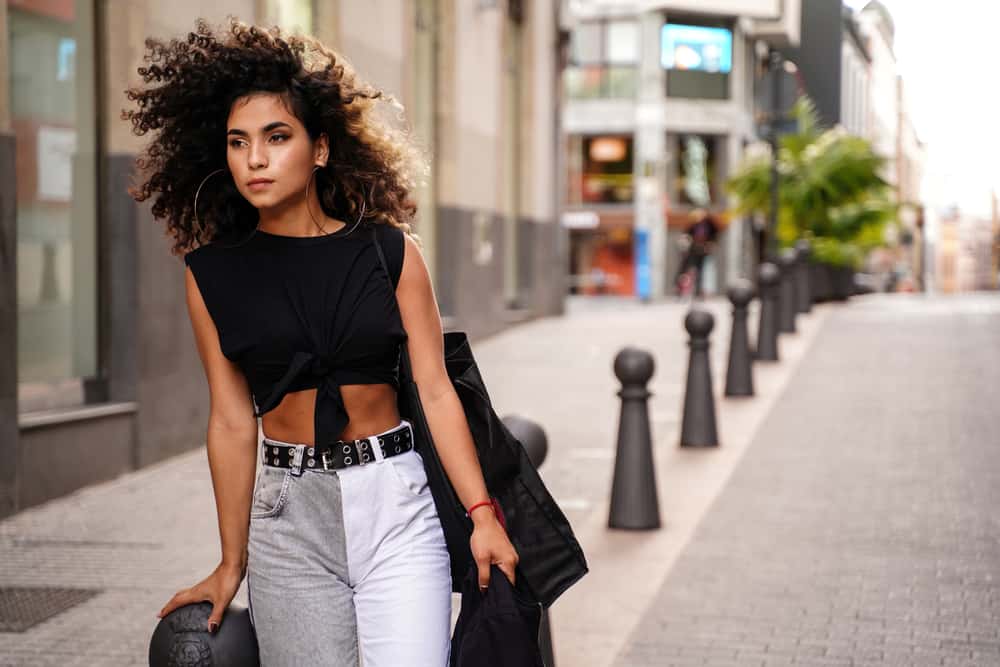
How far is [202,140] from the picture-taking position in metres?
2.94

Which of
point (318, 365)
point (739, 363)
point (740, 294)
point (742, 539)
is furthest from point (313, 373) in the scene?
point (740, 294)

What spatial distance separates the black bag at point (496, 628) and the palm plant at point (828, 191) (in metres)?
21.7

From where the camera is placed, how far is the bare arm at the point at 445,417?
276 centimetres

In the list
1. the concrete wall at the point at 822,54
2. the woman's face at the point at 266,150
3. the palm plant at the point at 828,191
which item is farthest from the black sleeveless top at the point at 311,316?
the palm plant at the point at 828,191

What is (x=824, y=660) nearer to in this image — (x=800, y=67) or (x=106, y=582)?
(x=106, y=582)

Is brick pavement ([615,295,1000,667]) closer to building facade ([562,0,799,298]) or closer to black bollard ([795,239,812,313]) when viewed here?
black bollard ([795,239,812,313])

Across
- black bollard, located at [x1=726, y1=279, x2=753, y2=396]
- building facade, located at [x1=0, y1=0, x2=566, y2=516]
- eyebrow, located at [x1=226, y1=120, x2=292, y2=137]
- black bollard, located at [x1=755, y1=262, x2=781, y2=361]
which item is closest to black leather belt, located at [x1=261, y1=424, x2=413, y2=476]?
eyebrow, located at [x1=226, y1=120, x2=292, y2=137]

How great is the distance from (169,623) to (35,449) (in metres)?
4.82

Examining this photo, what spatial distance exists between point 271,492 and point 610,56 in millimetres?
42703

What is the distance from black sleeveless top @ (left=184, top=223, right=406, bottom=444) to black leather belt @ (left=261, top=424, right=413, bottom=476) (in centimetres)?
3

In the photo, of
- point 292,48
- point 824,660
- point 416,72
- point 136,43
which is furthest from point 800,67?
point 292,48

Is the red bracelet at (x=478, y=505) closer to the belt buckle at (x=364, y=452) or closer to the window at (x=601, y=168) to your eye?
the belt buckle at (x=364, y=452)

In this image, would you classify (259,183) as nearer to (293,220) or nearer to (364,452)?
(293,220)

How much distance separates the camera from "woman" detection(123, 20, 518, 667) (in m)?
2.73
